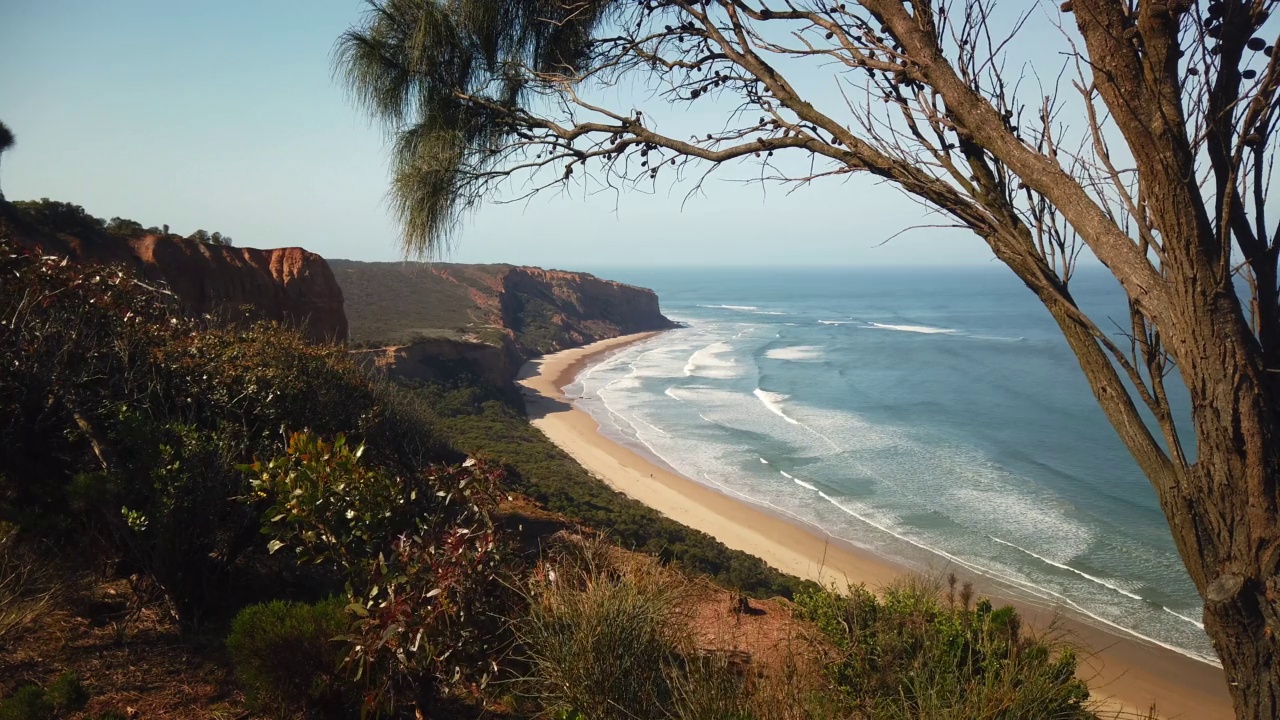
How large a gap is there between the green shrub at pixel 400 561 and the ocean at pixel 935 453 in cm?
1340

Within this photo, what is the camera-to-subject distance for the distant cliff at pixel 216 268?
43.6 feet

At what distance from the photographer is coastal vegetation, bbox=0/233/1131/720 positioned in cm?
265

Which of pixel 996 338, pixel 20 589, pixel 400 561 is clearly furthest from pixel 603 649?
pixel 996 338

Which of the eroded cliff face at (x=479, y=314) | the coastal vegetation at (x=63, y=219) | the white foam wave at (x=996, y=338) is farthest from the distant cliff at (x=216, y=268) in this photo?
the white foam wave at (x=996, y=338)

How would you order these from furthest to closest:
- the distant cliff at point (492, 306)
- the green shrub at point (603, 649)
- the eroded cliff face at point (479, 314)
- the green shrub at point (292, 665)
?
the distant cliff at point (492, 306) → the eroded cliff face at point (479, 314) → the green shrub at point (292, 665) → the green shrub at point (603, 649)

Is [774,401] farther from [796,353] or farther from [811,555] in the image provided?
[811,555]

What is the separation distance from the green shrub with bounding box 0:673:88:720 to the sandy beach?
260cm

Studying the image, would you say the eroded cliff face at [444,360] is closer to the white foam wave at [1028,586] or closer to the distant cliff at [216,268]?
the distant cliff at [216,268]

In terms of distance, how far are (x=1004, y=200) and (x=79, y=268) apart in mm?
5474

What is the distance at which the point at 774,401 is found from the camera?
31.5m

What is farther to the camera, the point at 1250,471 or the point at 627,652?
the point at 627,652

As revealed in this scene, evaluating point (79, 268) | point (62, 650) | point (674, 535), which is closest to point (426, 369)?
point (674, 535)

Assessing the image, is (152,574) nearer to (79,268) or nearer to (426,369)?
(79,268)

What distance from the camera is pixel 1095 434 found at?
26.1 meters
